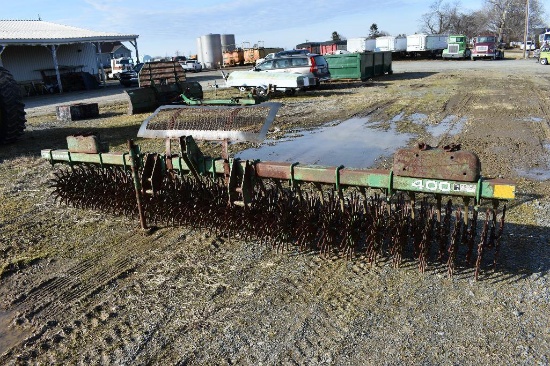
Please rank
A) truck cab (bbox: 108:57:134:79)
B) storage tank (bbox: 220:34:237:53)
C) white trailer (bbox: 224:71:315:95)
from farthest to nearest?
storage tank (bbox: 220:34:237:53), truck cab (bbox: 108:57:134:79), white trailer (bbox: 224:71:315:95)

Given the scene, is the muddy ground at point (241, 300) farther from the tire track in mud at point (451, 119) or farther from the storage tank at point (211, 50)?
the storage tank at point (211, 50)

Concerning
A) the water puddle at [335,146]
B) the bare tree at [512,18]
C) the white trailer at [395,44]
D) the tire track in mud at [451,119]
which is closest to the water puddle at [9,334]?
the water puddle at [335,146]

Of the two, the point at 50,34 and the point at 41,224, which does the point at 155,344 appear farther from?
the point at 50,34

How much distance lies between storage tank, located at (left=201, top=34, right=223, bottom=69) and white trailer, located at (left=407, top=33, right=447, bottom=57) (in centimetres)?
1537

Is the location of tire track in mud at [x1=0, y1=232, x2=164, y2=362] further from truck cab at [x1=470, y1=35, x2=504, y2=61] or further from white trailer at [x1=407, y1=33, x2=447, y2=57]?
white trailer at [x1=407, y1=33, x2=447, y2=57]

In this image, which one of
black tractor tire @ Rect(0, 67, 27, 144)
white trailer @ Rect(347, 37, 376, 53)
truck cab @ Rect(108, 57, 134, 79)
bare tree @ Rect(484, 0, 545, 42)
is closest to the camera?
black tractor tire @ Rect(0, 67, 27, 144)

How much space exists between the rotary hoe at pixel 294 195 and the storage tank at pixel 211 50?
1447 inches

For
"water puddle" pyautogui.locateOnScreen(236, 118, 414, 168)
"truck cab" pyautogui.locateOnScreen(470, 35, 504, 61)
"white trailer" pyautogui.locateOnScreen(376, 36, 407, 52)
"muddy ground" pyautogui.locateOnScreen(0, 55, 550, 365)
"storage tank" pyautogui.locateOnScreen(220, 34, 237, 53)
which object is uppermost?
"storage tank" pyautogui.locateOnScreen(220, 34, 237, 53)

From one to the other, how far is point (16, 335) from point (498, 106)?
1084 cm

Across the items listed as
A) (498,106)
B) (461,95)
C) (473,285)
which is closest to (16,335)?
(473,285)

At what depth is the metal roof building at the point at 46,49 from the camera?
23.5 meters

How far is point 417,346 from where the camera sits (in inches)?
102

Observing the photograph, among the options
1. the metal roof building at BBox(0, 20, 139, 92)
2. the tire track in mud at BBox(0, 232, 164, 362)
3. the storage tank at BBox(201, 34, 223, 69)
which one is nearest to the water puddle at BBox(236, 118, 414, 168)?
the tire track in mud at BBox(0, 232, 164, 362)

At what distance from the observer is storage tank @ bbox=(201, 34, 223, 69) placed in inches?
1564
